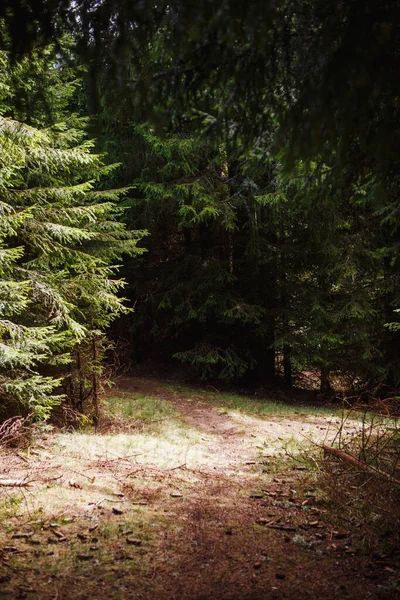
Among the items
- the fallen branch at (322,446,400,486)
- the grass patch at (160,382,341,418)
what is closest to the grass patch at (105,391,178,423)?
the grass patch at (160,382,341,418)

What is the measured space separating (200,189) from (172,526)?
9411 millimetres

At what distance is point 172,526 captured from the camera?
14.4 feet

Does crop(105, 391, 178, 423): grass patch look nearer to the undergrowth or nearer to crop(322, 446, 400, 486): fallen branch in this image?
crop(322, 446, 400, 486): fallen branch

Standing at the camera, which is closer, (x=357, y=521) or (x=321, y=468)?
(x=357, y=521)

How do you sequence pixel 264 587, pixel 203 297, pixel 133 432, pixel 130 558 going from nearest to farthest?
1. pixel 264 587
2. pixel 130 558
3. pixel 133 432
4. pixel 203 297

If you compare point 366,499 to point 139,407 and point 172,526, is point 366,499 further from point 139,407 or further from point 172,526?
point 139,407

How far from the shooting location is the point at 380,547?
3.88 metres

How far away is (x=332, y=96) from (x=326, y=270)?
10.6 m

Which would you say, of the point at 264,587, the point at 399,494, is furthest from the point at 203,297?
the point at 264,587

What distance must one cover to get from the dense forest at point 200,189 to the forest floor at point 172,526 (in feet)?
4.65

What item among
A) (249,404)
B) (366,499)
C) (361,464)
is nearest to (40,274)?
(361,464)

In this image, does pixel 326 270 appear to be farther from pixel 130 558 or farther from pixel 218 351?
pixel 130 558

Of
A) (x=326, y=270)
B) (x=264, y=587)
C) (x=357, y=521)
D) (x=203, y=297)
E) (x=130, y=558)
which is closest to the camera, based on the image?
(x=264, y=587)

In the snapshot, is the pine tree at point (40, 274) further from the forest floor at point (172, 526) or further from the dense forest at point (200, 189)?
the forest floor at point (172, 526)
